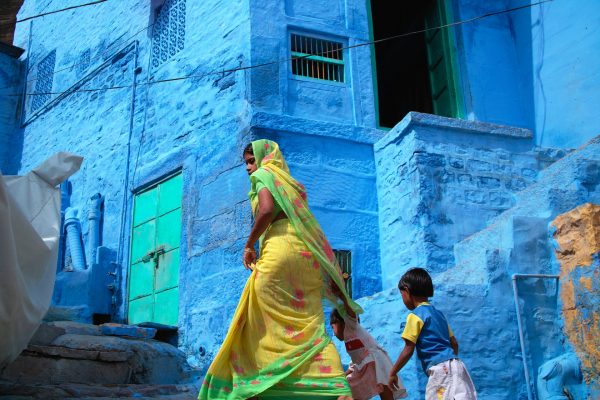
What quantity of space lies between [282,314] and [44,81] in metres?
10.1

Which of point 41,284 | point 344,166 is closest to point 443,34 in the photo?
point 344,166

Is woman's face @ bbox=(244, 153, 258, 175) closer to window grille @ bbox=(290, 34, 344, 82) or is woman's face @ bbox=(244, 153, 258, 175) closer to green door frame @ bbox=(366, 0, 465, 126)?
window grille @ bbox=(290, 34, 344, 82)

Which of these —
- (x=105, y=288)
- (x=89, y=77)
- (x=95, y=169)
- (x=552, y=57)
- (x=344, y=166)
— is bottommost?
(x=105, y=288)

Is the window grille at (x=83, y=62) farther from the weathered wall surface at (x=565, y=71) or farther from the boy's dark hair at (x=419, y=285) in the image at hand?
the boy's dark hair at (x=419, y=285)

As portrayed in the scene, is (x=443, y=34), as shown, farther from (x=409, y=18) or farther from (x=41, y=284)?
(x=41, y=284)

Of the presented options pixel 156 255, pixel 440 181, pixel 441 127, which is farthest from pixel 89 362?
pixel 441 127

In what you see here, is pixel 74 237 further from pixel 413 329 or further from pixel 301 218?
pixel 413 329

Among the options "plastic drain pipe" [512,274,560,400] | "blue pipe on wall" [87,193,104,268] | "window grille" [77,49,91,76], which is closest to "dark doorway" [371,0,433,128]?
"window grille" [77,49,91,76]

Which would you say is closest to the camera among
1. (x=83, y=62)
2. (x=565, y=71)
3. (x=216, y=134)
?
(x=216, y=134)

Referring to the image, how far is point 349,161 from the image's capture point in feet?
23.7

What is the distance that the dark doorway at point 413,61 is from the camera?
862 centimetres

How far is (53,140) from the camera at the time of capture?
1081 cm

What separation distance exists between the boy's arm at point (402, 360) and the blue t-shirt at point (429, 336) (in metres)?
0.04

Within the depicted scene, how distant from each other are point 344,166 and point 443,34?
8.96ft
